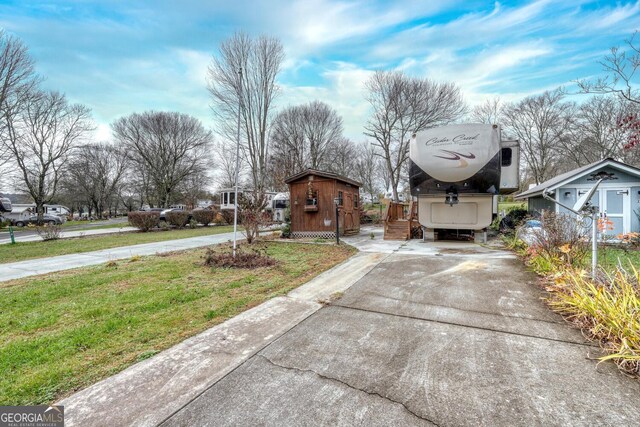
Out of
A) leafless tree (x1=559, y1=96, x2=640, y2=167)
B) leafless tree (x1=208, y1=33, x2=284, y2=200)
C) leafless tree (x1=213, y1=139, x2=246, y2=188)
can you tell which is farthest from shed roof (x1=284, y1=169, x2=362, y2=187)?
leafless tree (x1=213, y1=139, x2=246, y2=188)

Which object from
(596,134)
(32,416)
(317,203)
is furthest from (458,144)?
(596,134)

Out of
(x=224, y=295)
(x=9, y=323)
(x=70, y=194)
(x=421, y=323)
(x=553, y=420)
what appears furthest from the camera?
(x=70, y=194)

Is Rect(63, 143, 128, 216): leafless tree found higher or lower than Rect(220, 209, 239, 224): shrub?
higher

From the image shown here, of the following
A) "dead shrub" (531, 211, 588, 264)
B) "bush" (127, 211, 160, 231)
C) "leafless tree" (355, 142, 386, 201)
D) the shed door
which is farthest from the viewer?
"leafless tree" (355, 142, 386, 201)

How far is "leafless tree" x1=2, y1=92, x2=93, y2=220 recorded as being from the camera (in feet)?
68.9

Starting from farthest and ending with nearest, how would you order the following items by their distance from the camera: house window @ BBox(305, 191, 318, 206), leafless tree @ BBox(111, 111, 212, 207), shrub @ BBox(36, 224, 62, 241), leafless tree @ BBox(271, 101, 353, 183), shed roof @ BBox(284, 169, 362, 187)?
leafless tree @ BBox(111, 111, 212, 207), leafless tree @ BBox(271, 101, 353, 183), shrub @ BBox(36, 224, 62, 241), house window @ BBox(305, 191, 318, 206), shed roof @ BBox(284, 169, 362, 187)

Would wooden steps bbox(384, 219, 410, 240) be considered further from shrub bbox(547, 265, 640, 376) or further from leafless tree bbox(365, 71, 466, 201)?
leafless tree bbox(365, 71, 466, 201)

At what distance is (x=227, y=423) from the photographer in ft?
5.14

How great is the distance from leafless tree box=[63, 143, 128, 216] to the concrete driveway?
38.3 meters

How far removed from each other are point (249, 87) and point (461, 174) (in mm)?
12031

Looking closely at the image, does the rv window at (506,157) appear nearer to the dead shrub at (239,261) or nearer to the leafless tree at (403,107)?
the dead shrub at (239,261)

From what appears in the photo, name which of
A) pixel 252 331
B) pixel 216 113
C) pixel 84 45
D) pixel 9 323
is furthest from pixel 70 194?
pixel 252 331

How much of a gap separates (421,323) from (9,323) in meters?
4.60

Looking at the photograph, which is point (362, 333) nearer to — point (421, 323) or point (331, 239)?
point (421, 323)
